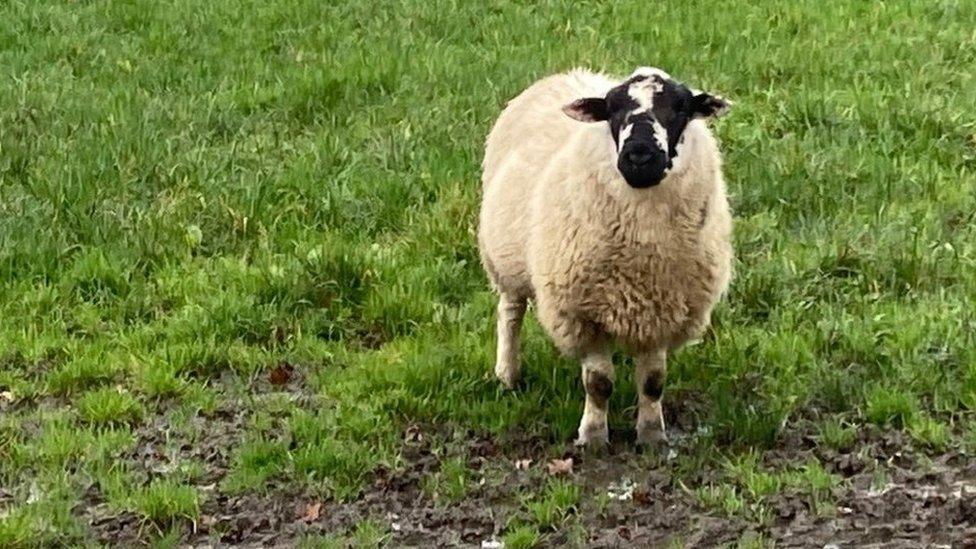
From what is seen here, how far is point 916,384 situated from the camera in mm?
5836

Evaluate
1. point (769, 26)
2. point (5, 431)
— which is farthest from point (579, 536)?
point (769, 26)

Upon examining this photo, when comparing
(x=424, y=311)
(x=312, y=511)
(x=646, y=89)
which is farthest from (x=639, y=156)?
(x=424, y=311)

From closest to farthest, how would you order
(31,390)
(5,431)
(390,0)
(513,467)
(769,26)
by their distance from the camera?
1. (513,467)
2. (5,431)
3. (31,390)
4. (769,26)
5. (390,0)

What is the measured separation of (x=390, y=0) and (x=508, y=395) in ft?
23.9

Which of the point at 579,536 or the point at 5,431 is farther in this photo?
the point at 5,431

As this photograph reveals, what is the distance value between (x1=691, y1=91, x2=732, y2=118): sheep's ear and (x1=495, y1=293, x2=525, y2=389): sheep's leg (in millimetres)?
1346

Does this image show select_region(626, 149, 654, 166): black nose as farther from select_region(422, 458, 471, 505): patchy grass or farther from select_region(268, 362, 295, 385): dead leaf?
select_region(268, 362, 295, 385): dead leaf

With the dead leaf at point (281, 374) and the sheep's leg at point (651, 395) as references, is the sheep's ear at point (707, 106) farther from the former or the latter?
the dead leaf at point (281, 374)

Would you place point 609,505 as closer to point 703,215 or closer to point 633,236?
point 633,236

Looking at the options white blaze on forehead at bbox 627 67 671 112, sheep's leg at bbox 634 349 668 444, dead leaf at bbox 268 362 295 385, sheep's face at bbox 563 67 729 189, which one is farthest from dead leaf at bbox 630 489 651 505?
dead leaf at bbox 268 362 295 385

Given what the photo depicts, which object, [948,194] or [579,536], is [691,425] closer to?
[579,536]

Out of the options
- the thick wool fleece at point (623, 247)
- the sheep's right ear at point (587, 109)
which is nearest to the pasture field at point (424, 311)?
the thick wool fleece at point (623, 247)

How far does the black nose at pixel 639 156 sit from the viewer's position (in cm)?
516

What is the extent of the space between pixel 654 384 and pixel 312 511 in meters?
1.44
